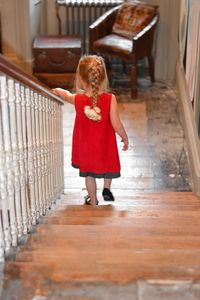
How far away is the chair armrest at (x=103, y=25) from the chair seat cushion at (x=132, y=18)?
0.05 meters

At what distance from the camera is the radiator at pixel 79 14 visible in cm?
638

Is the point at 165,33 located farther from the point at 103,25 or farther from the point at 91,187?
the point at 91,187

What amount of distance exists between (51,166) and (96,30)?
3044mm

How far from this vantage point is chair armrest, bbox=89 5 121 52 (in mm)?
5918

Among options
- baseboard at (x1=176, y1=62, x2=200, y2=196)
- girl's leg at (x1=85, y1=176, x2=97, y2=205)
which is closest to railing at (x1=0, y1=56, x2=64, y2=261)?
girl's leg at (x1=85, y1=176, x2=97, y2=205)

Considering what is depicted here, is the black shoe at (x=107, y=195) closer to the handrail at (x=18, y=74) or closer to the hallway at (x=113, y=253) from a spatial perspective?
the hallway at (x=113, y=253)

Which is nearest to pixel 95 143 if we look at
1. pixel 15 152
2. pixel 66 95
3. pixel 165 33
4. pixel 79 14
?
pixel 66 95

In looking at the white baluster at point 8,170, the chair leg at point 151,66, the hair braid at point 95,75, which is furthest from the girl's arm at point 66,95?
the chair leg at point 151,66

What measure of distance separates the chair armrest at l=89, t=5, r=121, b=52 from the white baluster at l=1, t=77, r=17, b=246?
4040 millimetres

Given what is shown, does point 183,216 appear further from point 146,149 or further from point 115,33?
point 115,33

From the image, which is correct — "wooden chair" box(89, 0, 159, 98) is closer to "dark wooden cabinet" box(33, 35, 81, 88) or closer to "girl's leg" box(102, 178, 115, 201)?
"dark wooden cabinet" box(33, 35, 81, 88)

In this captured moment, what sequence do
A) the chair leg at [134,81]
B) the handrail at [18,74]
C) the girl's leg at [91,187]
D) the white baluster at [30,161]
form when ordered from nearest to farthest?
the handrail at [18,74]
the white baluster at [30,161]
the girl's leg at [91,187]
the chair leg at [134,81]

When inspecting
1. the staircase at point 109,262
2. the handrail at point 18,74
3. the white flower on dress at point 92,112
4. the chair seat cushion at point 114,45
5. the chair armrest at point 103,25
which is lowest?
the chair seat cushion at point 114,45

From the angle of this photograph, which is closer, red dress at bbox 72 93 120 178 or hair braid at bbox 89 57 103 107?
hair braid at bbox 89 57 103 107
